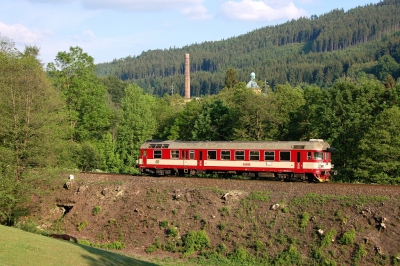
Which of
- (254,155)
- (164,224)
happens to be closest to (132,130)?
(254,155)

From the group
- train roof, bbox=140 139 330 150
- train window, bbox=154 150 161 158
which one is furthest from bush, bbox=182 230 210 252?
train window, bbox=154 150 161 158

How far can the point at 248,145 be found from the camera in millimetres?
39594

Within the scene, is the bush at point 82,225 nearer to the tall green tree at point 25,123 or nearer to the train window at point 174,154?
the tall green tree at point 25,123

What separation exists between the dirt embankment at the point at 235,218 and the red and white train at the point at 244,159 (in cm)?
385

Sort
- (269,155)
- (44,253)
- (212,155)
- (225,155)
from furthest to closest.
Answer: (212,155) < (225,155) < (269,155) < (44,253)

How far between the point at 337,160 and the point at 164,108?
45348mm

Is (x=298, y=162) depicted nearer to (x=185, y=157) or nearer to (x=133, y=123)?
(x=185, y=157)

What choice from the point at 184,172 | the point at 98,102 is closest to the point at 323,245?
the point at 184,172

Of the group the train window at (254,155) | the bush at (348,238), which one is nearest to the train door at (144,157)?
the train window at (254,155)

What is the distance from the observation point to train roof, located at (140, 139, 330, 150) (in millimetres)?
37188

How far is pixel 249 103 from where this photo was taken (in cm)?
5441

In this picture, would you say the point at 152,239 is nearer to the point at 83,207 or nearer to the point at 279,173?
the point at 83,207

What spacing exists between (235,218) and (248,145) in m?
9.67

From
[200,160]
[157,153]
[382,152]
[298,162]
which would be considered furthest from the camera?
[157,153]
